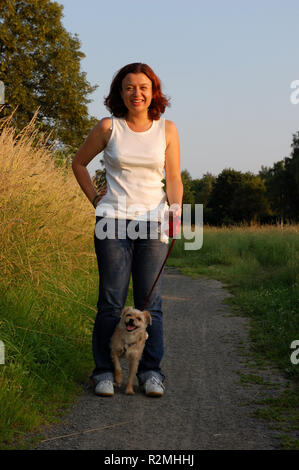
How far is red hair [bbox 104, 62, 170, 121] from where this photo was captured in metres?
3.89

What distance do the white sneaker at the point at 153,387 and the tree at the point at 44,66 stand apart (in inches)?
902

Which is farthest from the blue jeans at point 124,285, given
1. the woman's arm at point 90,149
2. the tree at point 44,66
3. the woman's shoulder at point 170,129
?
the tree at point 44,66

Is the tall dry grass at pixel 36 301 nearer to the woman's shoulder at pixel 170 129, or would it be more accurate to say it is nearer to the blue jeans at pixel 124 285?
the blue jeans at pixel 124 285

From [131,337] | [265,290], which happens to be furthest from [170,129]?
[265,290]

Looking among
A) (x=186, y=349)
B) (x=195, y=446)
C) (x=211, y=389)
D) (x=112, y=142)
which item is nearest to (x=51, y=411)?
(x=195, y=446)

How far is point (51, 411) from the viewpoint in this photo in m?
3.51

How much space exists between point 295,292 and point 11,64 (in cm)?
2219

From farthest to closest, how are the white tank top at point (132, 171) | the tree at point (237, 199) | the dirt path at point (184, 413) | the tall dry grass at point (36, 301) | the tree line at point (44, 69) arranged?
the tree at point (237, 199) → the tree line at point (44, 69) → the white tank top at point (132, 171) → the tall dry grass at point (36, 301) → the dirt path at point (184, 413)

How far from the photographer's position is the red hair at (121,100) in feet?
12.8

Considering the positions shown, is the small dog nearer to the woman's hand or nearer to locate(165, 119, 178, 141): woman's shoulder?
the woman's hand

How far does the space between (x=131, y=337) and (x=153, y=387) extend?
0.38 m

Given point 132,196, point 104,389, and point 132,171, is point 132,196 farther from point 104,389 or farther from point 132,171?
point 104,389
